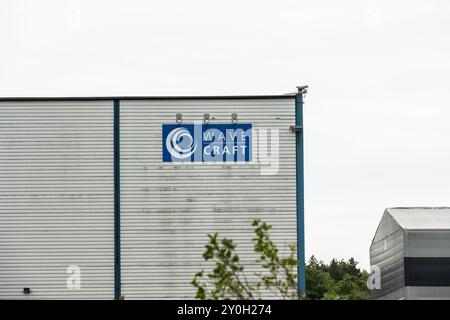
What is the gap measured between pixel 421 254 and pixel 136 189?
70.2ft

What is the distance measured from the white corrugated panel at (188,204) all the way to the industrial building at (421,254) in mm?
17072

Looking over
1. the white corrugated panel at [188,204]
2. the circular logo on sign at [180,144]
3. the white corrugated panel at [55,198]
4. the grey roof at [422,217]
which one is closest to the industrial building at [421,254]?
the grey roof at [422,217]

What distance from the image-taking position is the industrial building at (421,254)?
5919 cm

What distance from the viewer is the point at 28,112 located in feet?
148

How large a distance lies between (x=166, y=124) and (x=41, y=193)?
600 cm

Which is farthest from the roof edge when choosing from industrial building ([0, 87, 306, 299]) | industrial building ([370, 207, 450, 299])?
industrial building ([370, 207, 450, 299])

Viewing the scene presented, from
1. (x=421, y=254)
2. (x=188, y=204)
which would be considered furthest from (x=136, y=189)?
(x=421, y=254)

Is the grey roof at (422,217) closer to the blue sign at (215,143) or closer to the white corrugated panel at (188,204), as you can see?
the white corrugated panel at (188,204)

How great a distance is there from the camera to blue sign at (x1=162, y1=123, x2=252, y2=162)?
44.1m

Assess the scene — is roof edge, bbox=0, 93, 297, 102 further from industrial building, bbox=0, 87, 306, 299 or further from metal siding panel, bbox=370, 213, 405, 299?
metal siding panel, bbox=370, 213, 405, 299

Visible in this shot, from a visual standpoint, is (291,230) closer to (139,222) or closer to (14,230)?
(139,222)

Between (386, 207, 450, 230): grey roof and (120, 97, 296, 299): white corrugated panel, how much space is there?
18.3 m

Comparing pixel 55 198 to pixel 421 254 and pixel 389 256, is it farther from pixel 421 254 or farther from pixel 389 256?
pixel 389 256
